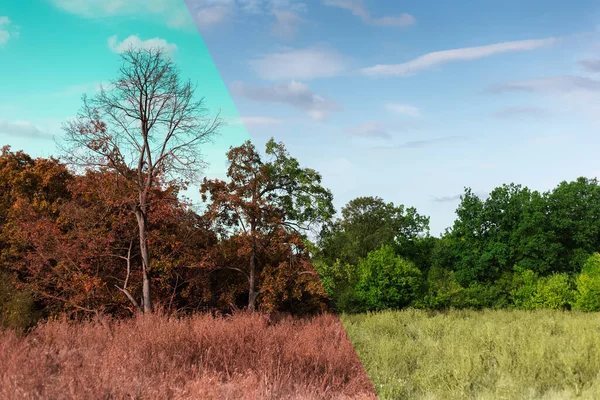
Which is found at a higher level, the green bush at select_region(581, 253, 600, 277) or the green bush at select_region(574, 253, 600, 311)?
the green bush at select_region(581, 253, 600, 277)

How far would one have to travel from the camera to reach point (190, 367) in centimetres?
605

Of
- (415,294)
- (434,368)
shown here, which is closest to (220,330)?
(434,368)

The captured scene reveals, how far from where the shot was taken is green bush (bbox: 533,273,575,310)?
2372 cm

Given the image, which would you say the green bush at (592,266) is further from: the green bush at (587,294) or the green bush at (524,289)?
the green bush at (524,289)

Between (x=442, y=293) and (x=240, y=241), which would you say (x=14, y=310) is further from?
(x=442, y=293)

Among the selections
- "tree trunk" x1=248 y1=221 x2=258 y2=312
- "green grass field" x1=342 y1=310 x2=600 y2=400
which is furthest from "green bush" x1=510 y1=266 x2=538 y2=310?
"green grass field" x1=342 y1=310 x2=600 y2=400

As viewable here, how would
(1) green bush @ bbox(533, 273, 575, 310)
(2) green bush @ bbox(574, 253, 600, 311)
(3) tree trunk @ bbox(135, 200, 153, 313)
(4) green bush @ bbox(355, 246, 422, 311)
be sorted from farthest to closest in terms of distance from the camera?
(1) green bush @ bbox(533, 273, 575, 310) → (2) green bush @ bbox(574, 253, 600, 311) → (4) green bush @ bbox(355, 246, 422, 311) → (3) tree trunk @ bbox(135, 200, 153, 313)

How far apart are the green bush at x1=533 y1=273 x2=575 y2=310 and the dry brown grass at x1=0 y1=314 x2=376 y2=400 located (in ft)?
63.3

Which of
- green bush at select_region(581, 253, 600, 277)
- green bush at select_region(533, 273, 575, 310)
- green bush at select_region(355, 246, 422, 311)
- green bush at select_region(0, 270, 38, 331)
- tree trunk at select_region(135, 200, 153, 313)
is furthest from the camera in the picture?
green bush at select_region(581, 253, 600, 277)

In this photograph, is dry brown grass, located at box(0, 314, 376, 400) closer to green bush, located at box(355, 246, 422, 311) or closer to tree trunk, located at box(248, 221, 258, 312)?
tree trunk, located at box(248, 221, 258, 312)

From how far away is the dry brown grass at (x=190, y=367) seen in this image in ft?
16.1

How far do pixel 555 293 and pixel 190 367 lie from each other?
72.0ft

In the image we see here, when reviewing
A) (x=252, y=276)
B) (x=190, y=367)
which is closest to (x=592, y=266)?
(x=252, y=276)

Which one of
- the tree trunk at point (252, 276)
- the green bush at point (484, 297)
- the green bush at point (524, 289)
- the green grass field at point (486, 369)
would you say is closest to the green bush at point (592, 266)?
the green bush at point (524, 289)
